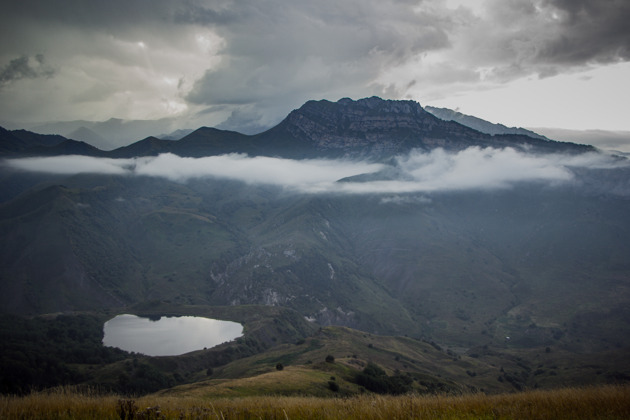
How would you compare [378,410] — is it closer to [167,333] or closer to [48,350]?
[48,350]

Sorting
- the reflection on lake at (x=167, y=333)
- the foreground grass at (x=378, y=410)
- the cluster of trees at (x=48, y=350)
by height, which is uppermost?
the foreground grass at (x=378, y=410)

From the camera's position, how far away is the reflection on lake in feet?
490

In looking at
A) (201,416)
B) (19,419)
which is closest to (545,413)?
(201,416)

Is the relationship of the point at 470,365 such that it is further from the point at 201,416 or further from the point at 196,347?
the point at 201,416

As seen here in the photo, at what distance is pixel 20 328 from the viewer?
149000 millimetres

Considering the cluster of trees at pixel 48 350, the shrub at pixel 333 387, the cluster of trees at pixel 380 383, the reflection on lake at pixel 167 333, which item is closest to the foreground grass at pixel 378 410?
the shrub at pixel 333 387

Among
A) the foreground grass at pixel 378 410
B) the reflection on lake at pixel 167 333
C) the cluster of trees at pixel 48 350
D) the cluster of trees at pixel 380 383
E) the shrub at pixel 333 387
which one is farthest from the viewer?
the reflection on lake at pixel 167 333

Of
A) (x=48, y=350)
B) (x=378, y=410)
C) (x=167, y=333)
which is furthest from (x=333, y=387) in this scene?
(x=167, y=333)

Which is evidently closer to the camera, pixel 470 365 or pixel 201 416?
pixel 201 416

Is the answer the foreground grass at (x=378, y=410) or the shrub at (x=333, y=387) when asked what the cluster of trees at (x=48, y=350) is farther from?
the foreground grass at (x=378, y=410)

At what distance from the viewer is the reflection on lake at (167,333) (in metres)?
149

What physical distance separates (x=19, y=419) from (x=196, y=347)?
154247mm

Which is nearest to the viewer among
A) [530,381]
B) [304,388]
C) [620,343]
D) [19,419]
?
[19,419]

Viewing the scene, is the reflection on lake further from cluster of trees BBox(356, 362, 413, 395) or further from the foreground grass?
the foreground grass
